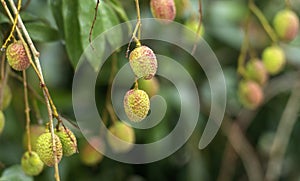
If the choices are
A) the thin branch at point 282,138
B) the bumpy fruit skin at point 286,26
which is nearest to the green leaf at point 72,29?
the bumpy fruit skin at point 286,26

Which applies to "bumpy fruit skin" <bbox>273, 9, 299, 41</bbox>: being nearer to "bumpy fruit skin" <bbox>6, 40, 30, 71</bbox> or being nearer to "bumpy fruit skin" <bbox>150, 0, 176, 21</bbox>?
"bumpy fruit skin" <bbox>150, 0, 176, 21</bbox>

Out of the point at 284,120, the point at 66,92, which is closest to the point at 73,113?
the point at 66,92

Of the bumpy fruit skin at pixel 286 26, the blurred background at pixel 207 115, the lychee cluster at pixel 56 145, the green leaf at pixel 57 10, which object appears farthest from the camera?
the blurred background at pixel 207 115

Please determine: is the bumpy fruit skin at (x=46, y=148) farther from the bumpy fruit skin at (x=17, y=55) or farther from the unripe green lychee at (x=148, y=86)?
the unripe green lychee at (x=148, y=86)

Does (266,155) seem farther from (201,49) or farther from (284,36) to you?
(284,36)

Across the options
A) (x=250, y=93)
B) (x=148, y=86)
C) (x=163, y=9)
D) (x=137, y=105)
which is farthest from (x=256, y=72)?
(x=137, y=105)

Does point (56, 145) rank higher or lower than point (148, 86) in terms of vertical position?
lower

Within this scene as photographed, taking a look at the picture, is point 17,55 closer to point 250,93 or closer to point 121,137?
point 121,137
